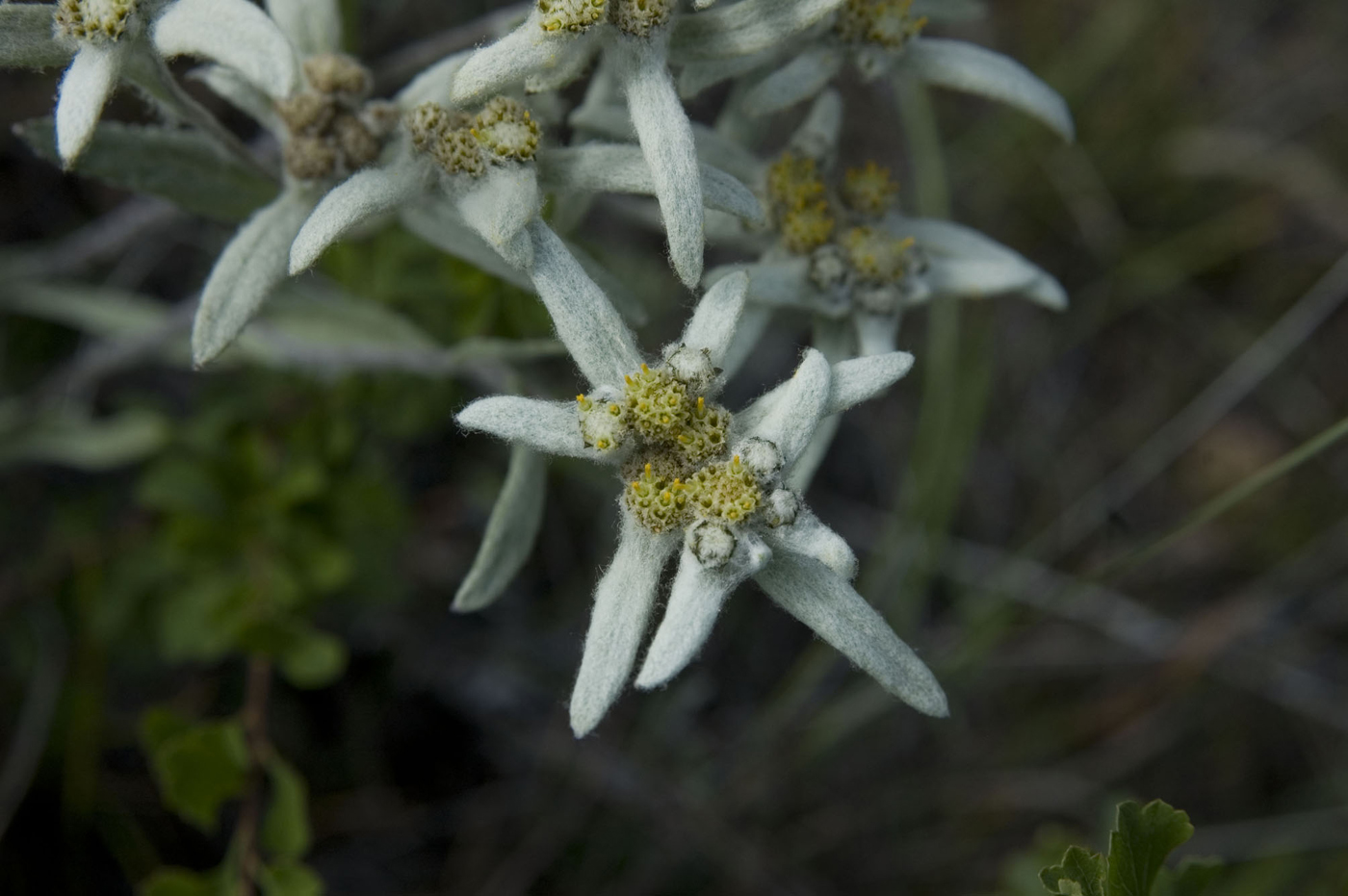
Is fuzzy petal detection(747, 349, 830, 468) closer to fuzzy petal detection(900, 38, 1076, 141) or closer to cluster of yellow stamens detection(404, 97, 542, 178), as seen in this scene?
cluster of yellow stamens detection(404, 97, 542, 178)

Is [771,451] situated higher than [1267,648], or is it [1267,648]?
[771,451]

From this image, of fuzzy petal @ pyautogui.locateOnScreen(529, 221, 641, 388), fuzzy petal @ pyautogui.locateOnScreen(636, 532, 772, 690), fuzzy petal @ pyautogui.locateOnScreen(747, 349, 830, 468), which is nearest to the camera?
fuzzy petal @ pyautogui.locateOnScreen(636, 532, 772, 690)

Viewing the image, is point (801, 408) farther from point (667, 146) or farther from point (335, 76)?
point (335, 76)

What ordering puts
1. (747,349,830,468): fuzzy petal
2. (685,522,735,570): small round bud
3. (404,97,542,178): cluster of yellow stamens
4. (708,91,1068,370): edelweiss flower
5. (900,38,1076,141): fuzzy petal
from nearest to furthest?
(685,522,735,570): small round bud
(747,349,830,468): fuzzy petal
(404,97,542,178): cluster of yellow stamens
(708,91,1068,370): edelweiss flower
(900,38,1076,141): fuzzy petal

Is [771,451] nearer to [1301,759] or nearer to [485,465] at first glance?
[485,465]

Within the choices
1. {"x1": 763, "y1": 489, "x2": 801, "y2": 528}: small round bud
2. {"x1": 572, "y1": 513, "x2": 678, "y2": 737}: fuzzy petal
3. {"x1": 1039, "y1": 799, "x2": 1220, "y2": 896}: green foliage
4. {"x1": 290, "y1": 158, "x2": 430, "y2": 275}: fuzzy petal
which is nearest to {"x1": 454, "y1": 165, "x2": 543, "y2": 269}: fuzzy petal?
{"x1": 290, "y1": 158, "x2": 430, "y2": 275}: fuzzy petal

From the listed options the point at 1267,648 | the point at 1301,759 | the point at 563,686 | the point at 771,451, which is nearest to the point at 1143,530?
the point at 1267,648
